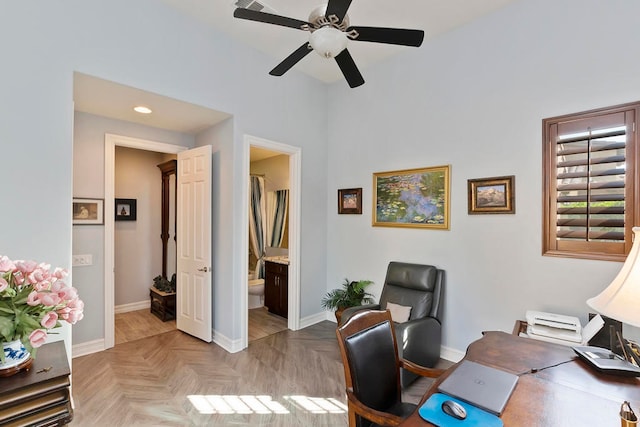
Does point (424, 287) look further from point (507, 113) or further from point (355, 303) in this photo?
point (507, 113)

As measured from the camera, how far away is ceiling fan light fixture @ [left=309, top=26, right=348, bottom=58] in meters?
1.83

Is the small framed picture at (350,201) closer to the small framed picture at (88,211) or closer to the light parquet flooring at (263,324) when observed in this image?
the light parquet flooring at (263,324)

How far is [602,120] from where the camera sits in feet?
7.78

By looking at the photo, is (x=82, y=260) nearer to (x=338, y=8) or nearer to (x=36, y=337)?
(x=36, y=337)

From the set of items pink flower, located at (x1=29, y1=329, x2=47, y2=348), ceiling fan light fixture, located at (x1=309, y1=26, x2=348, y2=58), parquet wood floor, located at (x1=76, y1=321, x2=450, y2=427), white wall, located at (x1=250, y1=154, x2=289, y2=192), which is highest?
ceiling fan light fixture, located at (x1=309, y1=26, x2=348, y2=58)

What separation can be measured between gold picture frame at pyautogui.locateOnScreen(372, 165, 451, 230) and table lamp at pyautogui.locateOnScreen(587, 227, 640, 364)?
6.31 feet

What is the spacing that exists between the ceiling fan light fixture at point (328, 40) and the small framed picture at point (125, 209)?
13.2 feet

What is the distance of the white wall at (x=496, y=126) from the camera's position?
94.2 inches

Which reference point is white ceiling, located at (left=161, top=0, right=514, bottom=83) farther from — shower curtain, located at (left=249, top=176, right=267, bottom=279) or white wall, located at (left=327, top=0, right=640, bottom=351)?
shower curtain, located at (left=249, top=176, right=267, bottom=279)

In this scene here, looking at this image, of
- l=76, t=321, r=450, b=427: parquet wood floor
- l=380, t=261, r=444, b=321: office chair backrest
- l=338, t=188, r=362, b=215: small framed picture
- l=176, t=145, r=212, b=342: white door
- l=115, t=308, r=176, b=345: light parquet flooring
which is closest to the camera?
l=76, t=321, r=450, b=427: parquet wood floor

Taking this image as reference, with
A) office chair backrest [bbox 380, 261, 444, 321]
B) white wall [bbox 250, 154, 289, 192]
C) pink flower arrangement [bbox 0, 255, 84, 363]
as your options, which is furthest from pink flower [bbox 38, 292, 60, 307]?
white wall [bbox 250, 154, 289, 192]

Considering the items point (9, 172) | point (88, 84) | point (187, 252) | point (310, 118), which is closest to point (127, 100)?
point (88, 84)

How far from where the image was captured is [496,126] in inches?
113

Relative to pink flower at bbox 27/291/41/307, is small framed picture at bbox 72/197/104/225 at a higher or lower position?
higher
